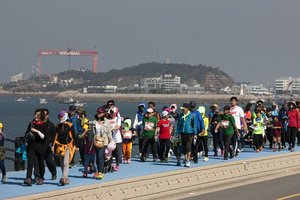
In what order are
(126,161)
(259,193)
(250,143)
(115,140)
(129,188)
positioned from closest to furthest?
(129,188), (259,193), (115,140), (126,161), (250,143)

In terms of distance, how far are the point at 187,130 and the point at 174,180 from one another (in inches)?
104

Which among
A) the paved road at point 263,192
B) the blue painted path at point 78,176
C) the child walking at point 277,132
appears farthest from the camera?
the child walking at point 277,132

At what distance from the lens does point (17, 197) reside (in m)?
13.4

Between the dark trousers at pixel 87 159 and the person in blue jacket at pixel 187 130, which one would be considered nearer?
the dark trousers at pixel 87 159

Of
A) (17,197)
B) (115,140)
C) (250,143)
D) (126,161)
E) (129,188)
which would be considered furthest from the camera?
(250,143)

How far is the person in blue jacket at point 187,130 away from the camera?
19.2 metres

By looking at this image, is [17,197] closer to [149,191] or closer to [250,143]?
[149,191]

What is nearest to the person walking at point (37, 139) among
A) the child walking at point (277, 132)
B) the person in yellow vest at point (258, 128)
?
the person in yellow vest at point (258, 128)

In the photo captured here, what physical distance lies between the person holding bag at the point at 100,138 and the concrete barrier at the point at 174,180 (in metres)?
1.23

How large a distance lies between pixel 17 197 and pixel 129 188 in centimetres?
289

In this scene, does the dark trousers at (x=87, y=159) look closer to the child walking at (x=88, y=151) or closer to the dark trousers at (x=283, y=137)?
the child walking at (x=88, y=151)

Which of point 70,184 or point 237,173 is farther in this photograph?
point 237,173

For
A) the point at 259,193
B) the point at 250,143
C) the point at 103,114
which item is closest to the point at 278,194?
the point at 259,193

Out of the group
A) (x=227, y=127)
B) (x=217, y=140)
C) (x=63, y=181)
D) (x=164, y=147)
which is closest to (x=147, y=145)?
(x=164, y=147)
